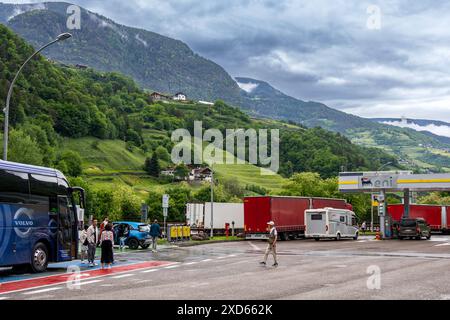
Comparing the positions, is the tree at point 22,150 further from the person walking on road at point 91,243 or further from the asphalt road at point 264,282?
the asphalt road at point 264,282

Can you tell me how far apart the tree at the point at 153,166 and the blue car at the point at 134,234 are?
131 meters

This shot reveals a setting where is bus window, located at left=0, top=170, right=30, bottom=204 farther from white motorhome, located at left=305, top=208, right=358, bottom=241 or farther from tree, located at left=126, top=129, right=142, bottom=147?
tree, located at left=126, top=129, right=142, bottom=147

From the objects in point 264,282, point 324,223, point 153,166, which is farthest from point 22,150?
point 264,282

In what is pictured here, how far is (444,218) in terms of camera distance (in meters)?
72.9

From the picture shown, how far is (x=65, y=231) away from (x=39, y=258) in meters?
1.83

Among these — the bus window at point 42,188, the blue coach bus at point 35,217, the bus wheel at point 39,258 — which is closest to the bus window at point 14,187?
the blue coach bus at point 35,217

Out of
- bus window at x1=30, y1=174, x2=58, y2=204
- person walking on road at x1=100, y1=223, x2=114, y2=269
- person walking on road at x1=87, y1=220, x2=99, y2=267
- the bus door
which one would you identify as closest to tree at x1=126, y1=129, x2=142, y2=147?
person walking on road at x1=87, y1=220, x2=99, y2=267

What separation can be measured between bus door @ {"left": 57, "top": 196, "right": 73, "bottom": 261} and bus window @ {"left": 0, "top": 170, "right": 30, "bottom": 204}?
7.77 feet

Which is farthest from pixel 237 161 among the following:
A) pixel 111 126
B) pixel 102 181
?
pixel 102 181

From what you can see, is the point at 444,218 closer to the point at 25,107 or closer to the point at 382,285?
the point at 382,285

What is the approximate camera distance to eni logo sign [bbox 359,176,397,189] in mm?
54438

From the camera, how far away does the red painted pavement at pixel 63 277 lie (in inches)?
651
